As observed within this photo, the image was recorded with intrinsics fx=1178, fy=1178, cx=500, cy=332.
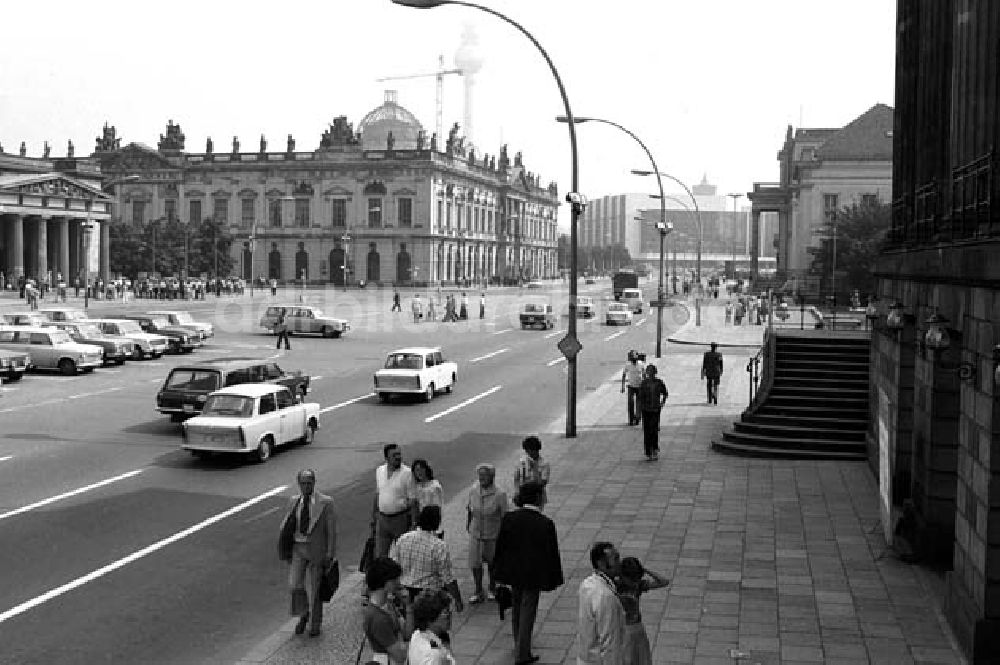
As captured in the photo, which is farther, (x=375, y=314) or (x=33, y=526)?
(x=375, y=314)

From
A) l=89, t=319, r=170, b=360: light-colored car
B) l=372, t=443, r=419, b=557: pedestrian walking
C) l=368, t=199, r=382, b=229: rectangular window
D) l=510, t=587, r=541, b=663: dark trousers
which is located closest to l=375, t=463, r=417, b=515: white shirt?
l=372, t=443, r=419, b=557: pedestrian walking

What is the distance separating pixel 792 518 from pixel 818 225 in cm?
7434

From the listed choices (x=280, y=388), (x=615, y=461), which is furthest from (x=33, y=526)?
(x=615, y=461)

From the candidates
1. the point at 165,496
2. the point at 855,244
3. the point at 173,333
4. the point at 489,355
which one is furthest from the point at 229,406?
the point at 855,244

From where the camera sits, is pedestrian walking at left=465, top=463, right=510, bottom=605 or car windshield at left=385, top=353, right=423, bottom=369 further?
car windshield at left=385, top=353, right=423, bottom=369

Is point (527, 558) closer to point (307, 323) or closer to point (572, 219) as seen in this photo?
point (572, 219)

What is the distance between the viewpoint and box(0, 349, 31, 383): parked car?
3212cm

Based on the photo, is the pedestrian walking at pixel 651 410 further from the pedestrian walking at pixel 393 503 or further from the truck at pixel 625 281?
the truck at pixel 625 281

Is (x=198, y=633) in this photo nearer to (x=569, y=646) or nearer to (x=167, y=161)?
(x=569, y=646)

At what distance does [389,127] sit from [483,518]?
5638 inches

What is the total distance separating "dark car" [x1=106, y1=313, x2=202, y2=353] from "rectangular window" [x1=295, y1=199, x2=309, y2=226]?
3357 inches

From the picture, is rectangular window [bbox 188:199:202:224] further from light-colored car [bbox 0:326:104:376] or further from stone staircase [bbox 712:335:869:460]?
stone staircase [bbox 712:335:869:460]

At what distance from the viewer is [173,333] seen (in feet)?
142

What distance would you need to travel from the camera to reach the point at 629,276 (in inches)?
4218
